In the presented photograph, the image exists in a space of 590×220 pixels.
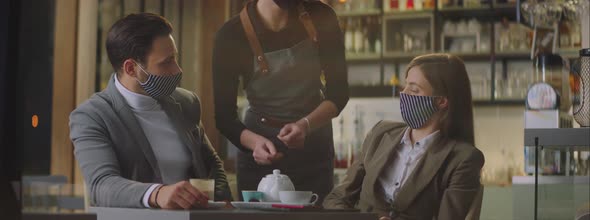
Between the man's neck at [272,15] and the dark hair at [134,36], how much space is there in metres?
0.35

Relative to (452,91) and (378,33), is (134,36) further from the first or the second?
(452,91)

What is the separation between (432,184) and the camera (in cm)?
303

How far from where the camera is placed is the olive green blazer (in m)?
3.01

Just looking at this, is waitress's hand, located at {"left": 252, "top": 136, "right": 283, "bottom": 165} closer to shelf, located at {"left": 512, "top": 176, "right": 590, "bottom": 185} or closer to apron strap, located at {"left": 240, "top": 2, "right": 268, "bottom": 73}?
apron strap, located at {"left": 240, "top": 2, "right": 268, "bottom": 73}

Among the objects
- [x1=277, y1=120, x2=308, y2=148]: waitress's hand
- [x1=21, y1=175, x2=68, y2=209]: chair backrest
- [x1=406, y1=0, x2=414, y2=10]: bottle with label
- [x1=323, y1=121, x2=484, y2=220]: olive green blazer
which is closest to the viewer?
[x1=323, y1=121, x2=484, y2=220]: olive green blazer

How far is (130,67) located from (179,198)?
649 mm

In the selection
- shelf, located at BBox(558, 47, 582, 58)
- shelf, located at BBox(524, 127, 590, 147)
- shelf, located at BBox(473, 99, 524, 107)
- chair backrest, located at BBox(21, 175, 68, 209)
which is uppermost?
shelf, located at BBox(558, 47, 582, 58)

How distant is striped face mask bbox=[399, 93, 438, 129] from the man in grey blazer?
29.1 inches

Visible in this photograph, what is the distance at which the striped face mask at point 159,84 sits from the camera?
10.8 feet

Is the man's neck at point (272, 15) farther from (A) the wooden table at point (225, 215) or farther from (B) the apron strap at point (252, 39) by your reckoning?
(A) the wooden table at point (225, 215)

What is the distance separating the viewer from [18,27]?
13.0 feet

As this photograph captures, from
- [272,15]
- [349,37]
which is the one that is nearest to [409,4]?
[349,37]

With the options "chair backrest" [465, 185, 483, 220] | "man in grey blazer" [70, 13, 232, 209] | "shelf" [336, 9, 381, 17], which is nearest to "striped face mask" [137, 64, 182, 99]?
A: "man in grey blazer" [70, 13, 232, 209]

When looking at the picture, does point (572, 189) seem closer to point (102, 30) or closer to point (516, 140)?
point (516, 140)
